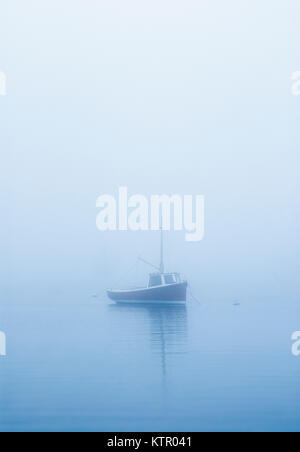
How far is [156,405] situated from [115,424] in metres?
0.52

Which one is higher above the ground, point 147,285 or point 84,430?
point 147,285

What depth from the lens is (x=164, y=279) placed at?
66.2ft

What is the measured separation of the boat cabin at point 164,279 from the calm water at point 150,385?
33.7ft

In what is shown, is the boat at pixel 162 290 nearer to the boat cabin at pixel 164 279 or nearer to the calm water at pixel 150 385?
the boat cabin at pixel 164 279

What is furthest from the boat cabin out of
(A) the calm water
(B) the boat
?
(A) the calm water

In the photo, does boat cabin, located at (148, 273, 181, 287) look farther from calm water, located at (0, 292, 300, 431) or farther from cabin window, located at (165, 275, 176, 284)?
calm water, located at (0, 292, 300, 431)

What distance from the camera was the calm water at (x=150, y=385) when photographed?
14.8 feet

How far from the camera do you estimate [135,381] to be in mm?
5828

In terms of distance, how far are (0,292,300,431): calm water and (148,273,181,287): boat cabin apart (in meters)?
10.3

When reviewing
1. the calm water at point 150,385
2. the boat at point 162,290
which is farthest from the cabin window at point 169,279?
the calm water at point 150,385

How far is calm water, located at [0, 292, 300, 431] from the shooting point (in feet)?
14.8
